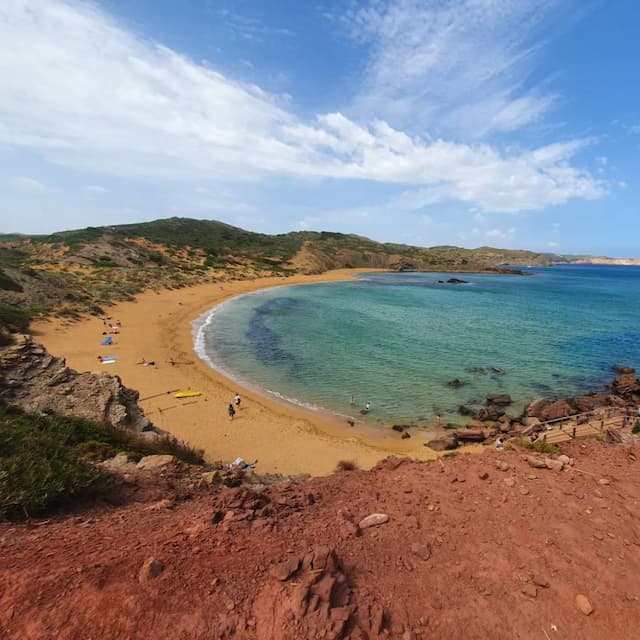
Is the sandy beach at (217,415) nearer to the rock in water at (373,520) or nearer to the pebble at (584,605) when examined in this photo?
the rock in water at (373,520)

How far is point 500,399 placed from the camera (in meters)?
23.3

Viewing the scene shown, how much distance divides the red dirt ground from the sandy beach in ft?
27.3

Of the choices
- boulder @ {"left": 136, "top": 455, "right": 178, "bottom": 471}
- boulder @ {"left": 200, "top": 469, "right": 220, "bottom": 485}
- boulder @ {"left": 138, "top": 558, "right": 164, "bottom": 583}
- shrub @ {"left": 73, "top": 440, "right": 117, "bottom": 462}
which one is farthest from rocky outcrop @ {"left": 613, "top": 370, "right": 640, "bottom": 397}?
shrub @ {"left": 73, "top": 440, "right": 117, "bottom": 462}

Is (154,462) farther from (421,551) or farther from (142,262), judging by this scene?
(142,262)

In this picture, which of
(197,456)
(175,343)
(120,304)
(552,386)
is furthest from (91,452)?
(120,304)

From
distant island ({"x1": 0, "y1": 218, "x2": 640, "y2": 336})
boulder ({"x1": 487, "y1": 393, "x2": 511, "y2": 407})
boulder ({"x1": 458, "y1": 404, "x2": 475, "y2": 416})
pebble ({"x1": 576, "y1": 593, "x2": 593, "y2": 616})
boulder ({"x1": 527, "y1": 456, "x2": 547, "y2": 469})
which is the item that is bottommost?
boulder ({"x1": 458, "y1": 404, "x2": 475, "y2": 416})

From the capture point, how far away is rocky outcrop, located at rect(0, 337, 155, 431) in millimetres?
11992

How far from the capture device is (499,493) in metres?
8.26

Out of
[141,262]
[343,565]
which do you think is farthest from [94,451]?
[141,262]

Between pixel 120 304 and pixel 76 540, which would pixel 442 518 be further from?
pixel 120 304

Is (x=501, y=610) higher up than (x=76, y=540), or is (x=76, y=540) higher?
(x=76, y=540)

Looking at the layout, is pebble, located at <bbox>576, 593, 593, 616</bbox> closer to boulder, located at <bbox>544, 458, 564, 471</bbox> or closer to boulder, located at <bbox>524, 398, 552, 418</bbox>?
boulder, located at <bbox>544, 458, 564, 471</bbox>

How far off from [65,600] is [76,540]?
140 cm

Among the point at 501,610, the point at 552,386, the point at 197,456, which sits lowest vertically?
the point at 552,386
